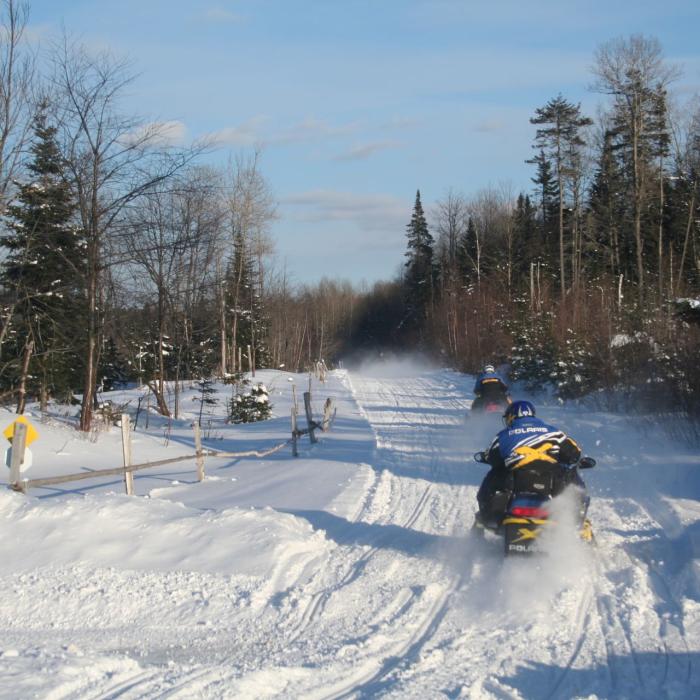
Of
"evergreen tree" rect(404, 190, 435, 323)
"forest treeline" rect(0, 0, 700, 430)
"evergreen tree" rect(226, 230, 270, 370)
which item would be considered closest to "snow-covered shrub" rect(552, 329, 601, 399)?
"forest treeline" rect(0, 0, 700, 430)

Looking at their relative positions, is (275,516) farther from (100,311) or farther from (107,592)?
(100,311)

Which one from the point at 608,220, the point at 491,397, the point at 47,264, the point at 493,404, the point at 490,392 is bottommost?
the point at 493,404

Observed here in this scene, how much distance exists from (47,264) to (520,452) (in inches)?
906

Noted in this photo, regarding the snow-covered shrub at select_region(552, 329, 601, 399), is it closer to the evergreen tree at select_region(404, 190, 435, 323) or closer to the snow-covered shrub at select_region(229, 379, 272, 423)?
the snow-covered shrub at select_region(229, 379, 272, 423)

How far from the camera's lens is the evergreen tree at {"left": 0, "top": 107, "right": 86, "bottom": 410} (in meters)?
18.5

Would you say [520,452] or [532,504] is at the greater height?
[520,452]

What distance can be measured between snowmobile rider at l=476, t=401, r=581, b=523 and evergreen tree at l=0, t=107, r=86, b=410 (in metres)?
12.7

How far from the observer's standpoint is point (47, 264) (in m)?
26.9

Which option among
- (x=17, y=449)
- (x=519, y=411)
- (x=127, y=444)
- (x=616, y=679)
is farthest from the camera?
(x=127, y=444)

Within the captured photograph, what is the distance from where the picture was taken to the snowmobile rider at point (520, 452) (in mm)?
7844

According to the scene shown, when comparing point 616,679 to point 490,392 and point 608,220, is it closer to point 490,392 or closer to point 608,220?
point 490,392

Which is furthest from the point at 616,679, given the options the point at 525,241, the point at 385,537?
the point at 525,241

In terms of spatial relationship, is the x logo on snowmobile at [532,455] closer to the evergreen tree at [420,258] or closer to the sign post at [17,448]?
the sign post at [17,448]

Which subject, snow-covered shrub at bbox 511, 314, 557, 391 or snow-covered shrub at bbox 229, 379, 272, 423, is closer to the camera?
snow-covered shrub at bbox 511, 314, 557, 391
